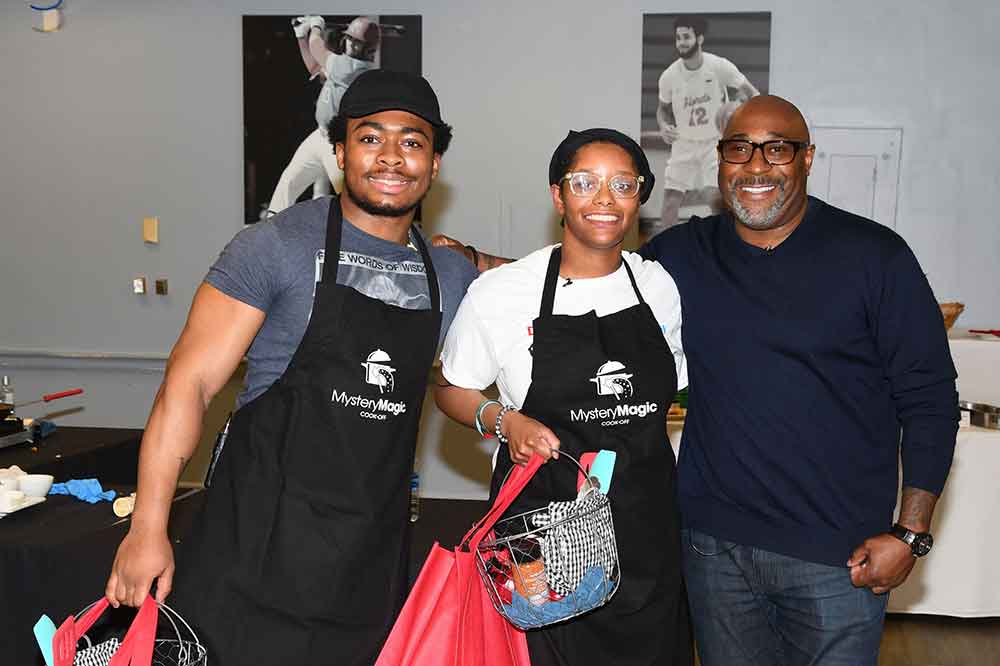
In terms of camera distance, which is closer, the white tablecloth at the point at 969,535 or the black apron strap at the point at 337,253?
the black apron strap at the point at 337,253

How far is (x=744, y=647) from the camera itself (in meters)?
1.96

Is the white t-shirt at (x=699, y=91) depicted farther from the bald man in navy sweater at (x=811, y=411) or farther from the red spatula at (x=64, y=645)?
the red spatula at (x=64, y=645)

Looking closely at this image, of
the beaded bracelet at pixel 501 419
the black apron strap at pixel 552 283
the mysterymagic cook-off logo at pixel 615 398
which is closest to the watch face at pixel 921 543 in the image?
the mysterymagic cook-off logo at pixel 615 398

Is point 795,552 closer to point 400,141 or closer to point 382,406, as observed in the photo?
point 382,406

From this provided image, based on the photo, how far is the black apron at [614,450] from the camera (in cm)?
180

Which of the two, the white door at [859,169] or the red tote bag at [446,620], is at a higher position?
the white door at [859,169]

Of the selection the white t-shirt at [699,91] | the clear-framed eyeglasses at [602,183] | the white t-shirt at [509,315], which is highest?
the white t-shirt at [699,91]

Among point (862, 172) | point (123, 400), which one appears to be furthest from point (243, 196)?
point (862, 172)

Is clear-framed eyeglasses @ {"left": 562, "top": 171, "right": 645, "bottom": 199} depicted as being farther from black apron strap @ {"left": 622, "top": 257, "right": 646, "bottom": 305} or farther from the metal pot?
the metal pot

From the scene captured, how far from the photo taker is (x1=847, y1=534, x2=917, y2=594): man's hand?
5.97 feet

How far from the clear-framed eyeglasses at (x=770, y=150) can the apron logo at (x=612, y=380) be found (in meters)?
0.51

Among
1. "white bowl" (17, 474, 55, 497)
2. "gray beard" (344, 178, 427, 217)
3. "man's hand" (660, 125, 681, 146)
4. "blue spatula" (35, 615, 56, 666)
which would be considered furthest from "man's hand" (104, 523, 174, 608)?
"man's hand" (660, 125, 681, 146)

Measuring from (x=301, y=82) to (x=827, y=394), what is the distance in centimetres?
395

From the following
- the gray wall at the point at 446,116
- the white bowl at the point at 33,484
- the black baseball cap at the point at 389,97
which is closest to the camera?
the black baseball cap at the point at 389,97
